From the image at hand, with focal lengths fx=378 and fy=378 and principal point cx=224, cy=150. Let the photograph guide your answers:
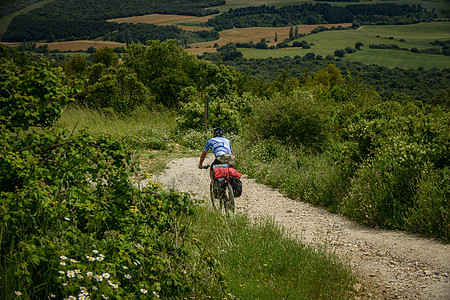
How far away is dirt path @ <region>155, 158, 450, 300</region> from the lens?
466 centimetres

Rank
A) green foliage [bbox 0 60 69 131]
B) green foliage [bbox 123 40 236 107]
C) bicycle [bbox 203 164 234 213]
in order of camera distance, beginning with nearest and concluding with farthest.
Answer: green foliage [bbox 0 60 69 131] < bicycle [bbox 203 164 234 213] < green foliage [bbox 123 40 236 107]

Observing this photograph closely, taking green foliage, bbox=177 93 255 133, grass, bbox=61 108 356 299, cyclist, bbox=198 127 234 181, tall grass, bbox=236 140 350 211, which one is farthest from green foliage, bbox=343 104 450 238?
green foliage, bbox=177 93 255 133

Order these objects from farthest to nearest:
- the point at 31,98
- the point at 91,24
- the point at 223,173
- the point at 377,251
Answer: the point at 91,24 → the point at 223,173 → the point at 377,251 → the point at 31,98

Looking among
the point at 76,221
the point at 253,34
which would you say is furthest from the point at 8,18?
the point at 253,34

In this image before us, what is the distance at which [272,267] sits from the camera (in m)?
4.58

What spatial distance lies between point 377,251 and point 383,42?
295ft

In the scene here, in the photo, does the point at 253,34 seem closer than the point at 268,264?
No

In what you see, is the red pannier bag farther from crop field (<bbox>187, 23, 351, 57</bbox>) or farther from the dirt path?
crop field (<bbox>187, 23, 351, 57</bbox>)

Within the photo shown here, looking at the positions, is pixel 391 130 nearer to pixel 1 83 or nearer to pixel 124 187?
pixel 124 187

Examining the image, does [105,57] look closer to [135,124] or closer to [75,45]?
[135,124]

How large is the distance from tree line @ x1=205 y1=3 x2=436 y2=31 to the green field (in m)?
4.82

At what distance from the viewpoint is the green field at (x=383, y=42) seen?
68700 mm

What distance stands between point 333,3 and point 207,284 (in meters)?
122

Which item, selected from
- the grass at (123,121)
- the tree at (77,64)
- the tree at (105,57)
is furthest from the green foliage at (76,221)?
the tree at (77,64)
